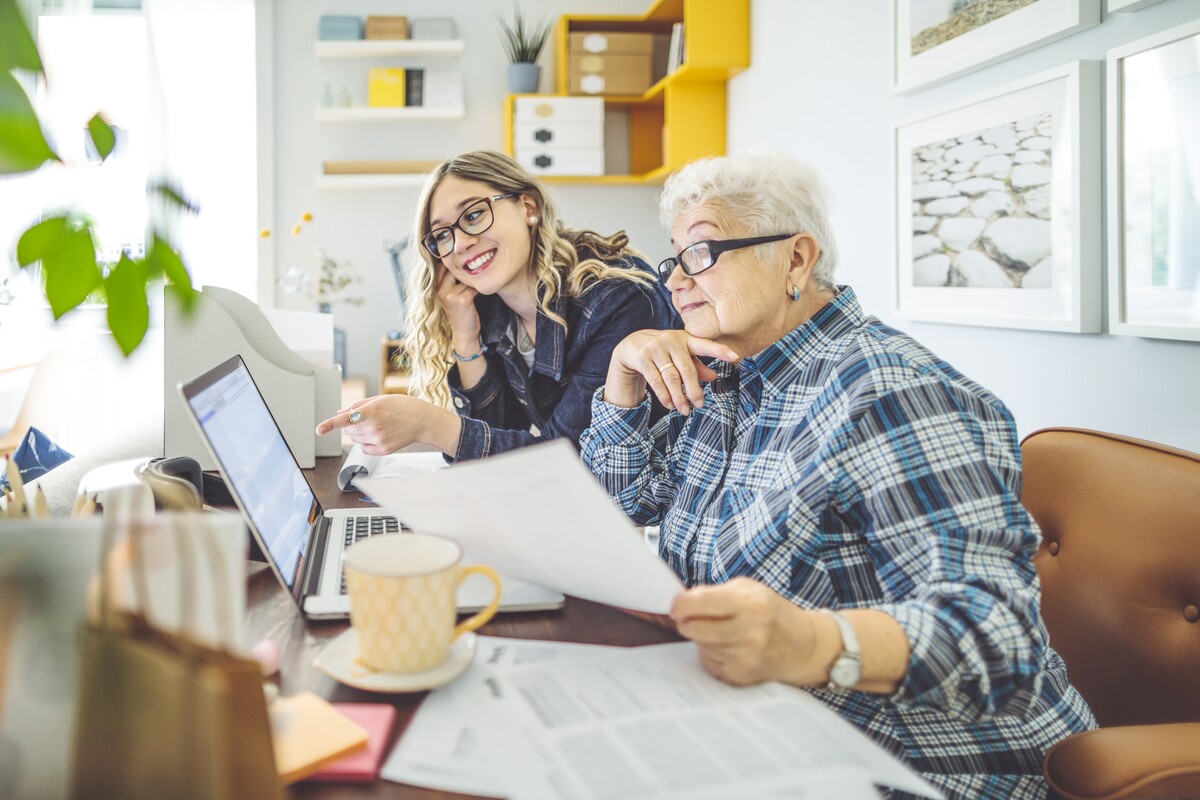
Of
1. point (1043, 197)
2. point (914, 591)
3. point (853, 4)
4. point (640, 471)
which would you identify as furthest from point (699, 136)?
point (914, 591)

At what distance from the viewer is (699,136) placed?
3865 millimetres

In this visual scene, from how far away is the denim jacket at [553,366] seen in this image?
170 cm

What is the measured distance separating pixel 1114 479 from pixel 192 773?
3.61 feet

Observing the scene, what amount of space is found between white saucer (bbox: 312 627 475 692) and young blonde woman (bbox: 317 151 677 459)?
0.87 m

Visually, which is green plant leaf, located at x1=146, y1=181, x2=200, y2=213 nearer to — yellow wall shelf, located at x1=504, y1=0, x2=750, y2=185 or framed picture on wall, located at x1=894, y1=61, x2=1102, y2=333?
framed picture on wall, located at x1=894, y1=61, x2=1102, y2=333

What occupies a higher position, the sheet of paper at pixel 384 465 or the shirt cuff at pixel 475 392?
the shirt cuff at pixel 475 392

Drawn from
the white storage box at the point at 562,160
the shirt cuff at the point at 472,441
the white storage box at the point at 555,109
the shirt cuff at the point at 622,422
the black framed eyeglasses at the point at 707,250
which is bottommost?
the shirt cuff at the point at 472,441

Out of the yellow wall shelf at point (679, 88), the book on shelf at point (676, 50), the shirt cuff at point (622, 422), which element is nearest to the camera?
the shirt cuff at point (622, 422)

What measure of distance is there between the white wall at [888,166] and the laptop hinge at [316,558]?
2.64 feet

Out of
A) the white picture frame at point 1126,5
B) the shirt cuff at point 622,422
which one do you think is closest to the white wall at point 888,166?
the white picture frame at point 1126,5

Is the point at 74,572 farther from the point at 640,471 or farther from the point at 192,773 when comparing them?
the point at 640,471

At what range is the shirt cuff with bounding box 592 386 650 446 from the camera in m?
1.33

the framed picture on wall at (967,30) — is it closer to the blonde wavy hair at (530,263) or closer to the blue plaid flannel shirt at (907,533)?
the blonde wavy hair at (530,263)

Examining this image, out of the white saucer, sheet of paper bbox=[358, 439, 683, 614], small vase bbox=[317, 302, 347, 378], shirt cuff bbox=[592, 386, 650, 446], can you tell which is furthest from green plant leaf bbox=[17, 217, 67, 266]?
small vase bbox=[317, 302, 347, 378]
